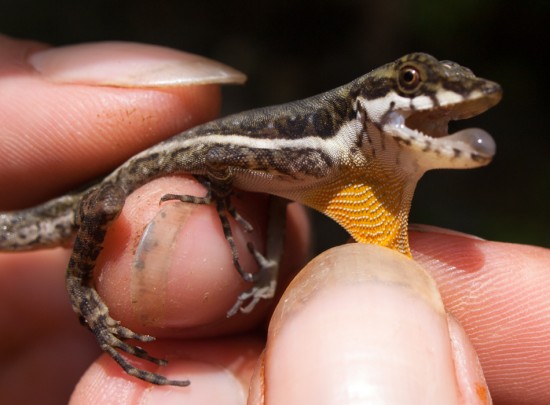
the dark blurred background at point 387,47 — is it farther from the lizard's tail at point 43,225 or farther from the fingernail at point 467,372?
the fingernail at point 467,372

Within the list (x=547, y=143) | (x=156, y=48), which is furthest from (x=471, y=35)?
(x=156, y=48)

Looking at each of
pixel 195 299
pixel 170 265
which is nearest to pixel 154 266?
pixel 170 265

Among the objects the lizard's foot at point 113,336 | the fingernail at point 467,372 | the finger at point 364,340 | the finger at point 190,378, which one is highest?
the finger at point 364,340

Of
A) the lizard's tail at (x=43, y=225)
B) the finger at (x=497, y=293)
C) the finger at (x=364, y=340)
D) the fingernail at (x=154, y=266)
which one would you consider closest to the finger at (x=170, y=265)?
the fingernail at (x=154, y=266)

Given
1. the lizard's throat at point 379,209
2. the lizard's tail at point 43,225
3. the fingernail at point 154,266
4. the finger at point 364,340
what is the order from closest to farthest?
the finger at point 364,340 → the lizard's throat at point 379,209 → the fingernail at point 154,266 → the lizard's tail at point 43,225

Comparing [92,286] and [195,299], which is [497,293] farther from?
[92,286]

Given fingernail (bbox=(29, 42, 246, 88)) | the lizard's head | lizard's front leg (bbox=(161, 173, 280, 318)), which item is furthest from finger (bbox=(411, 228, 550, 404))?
fingernail (bbox=(29, 42, 246, 88))
